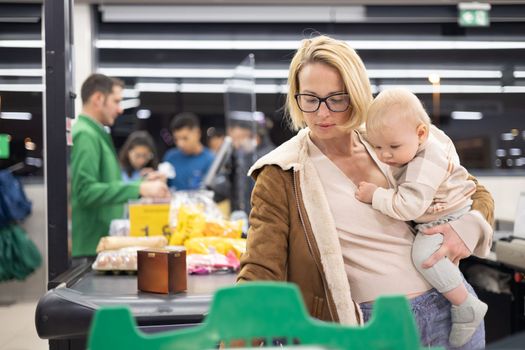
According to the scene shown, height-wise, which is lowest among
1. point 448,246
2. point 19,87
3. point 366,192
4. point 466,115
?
point 448,246

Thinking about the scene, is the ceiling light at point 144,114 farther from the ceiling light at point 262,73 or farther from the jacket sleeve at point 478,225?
the jacket sleeve at point 478,225

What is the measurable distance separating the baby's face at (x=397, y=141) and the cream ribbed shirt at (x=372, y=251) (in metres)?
0.15

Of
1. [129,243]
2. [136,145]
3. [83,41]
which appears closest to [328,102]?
[129,243]

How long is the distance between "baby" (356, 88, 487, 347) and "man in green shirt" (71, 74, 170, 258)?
7.08 feet

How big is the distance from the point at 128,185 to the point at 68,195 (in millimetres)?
683

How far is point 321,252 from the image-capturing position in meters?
1.73

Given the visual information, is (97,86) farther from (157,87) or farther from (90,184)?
(157,87)

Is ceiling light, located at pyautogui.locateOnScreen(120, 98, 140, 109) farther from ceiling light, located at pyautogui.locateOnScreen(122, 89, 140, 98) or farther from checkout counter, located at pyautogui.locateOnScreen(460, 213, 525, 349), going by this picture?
checkout counter, located at pyautogui.locateOnScreen(460, 213, 525, 349)

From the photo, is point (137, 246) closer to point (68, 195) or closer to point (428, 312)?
point (68, 195)

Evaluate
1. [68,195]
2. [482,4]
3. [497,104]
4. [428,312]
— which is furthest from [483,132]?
[428,312]

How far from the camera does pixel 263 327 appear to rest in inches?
34.5

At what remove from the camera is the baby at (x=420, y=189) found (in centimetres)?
172

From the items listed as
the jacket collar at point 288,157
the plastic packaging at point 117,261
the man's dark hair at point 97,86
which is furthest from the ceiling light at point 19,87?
the jacket collar at point 288,157

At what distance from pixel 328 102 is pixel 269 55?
6.63m
